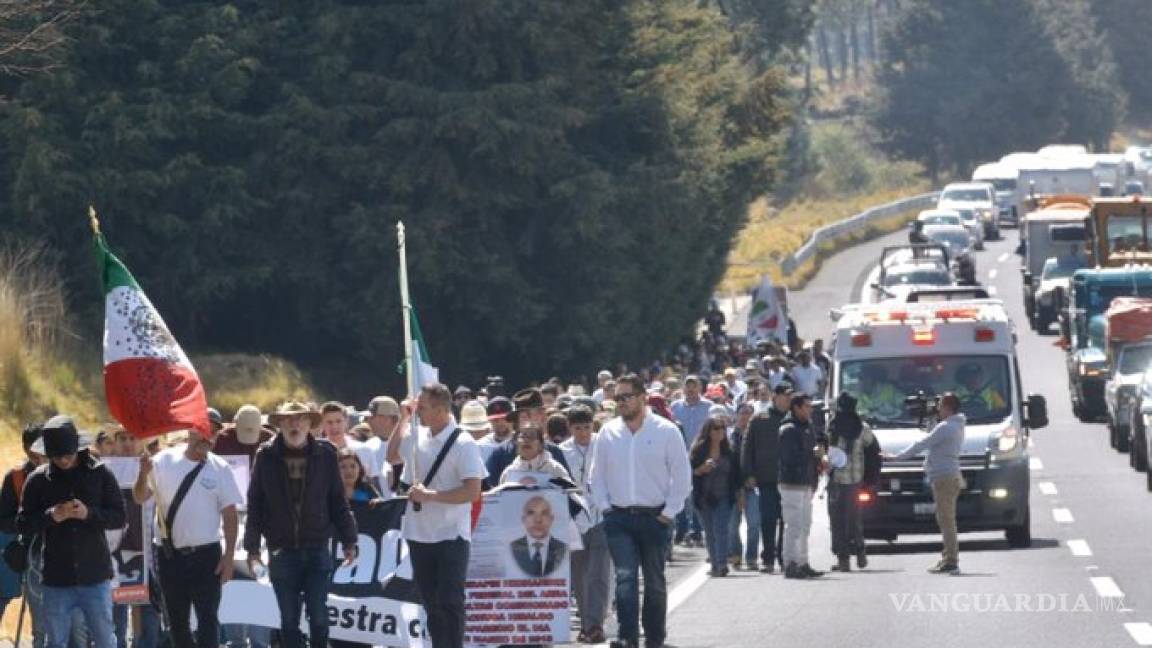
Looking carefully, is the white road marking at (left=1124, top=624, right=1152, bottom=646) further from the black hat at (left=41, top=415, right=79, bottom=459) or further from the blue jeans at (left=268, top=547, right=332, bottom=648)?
the black hat at (left=41, top=415, right=79, bottom=459)

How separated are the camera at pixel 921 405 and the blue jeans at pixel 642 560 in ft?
29.8

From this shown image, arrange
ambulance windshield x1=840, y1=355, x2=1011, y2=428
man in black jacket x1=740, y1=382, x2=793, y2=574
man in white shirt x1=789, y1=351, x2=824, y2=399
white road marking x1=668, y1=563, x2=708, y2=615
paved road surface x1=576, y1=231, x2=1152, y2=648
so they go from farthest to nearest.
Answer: man in white shirt x1=789, y1=351, x2=824, y2=399 → ambulance windshield x1=840, y1=355, x2=1011, y2=428 → man in black jacket x1=740, y1=382, x2=793, y2=574 → white road marking x1=668, y1=563, x2=708, y2=615 → paved road surface x1=576, y1=231, x2=1152, y2=648

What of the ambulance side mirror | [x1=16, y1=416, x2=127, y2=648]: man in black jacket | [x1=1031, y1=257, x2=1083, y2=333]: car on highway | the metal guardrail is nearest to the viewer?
[x1=16, y1=416, x2=127, y2=648]: man in black jacket

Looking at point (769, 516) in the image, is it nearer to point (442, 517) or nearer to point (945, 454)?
point (945, 454)

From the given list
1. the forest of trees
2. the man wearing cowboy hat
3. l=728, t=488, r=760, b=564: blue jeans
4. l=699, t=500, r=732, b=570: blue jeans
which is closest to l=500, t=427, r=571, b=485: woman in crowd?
the man wearing cowboy hat

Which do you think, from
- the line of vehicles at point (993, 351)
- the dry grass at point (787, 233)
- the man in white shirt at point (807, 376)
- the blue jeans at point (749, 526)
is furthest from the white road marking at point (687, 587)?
the dry grass at point (787, 233)

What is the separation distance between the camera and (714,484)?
22.1 metres

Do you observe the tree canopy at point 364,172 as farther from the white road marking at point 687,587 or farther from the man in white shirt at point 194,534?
the man in white shirt at point 194,534

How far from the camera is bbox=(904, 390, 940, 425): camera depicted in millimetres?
24219

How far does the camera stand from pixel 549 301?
3969cm

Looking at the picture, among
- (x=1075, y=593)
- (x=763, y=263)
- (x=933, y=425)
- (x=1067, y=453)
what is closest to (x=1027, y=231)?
(x=763, y=263)

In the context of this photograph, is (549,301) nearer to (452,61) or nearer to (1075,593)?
(452,61)

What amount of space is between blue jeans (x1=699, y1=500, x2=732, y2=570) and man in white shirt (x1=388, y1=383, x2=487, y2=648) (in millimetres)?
7920

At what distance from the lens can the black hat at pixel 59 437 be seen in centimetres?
1237
